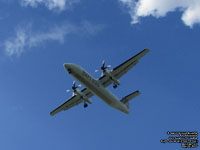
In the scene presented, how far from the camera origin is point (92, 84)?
52250 mm

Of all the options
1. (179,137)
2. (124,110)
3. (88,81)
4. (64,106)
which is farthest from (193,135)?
(64,106)

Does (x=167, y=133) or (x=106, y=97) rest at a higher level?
(x=106, y=97)

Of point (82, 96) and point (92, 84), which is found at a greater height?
point (82, 96)

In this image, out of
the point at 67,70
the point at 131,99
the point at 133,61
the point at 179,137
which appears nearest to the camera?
the point at 179,137

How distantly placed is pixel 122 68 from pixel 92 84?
7.04m

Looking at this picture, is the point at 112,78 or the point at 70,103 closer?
the point at 112,78

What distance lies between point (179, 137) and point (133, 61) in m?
15.3

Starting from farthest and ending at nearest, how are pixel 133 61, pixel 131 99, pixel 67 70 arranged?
pixel 131 99, pixel 133 61, pixel 67 70

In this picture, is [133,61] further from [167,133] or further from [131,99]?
[167,133]

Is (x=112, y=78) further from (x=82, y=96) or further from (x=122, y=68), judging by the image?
(x=82, y=96)

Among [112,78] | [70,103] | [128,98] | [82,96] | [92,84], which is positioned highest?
[70,103]

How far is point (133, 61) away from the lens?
55312 mm

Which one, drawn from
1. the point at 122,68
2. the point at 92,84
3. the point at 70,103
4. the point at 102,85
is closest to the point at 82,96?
the point at 70,103

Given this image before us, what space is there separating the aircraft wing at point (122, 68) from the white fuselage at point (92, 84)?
3007 mm
